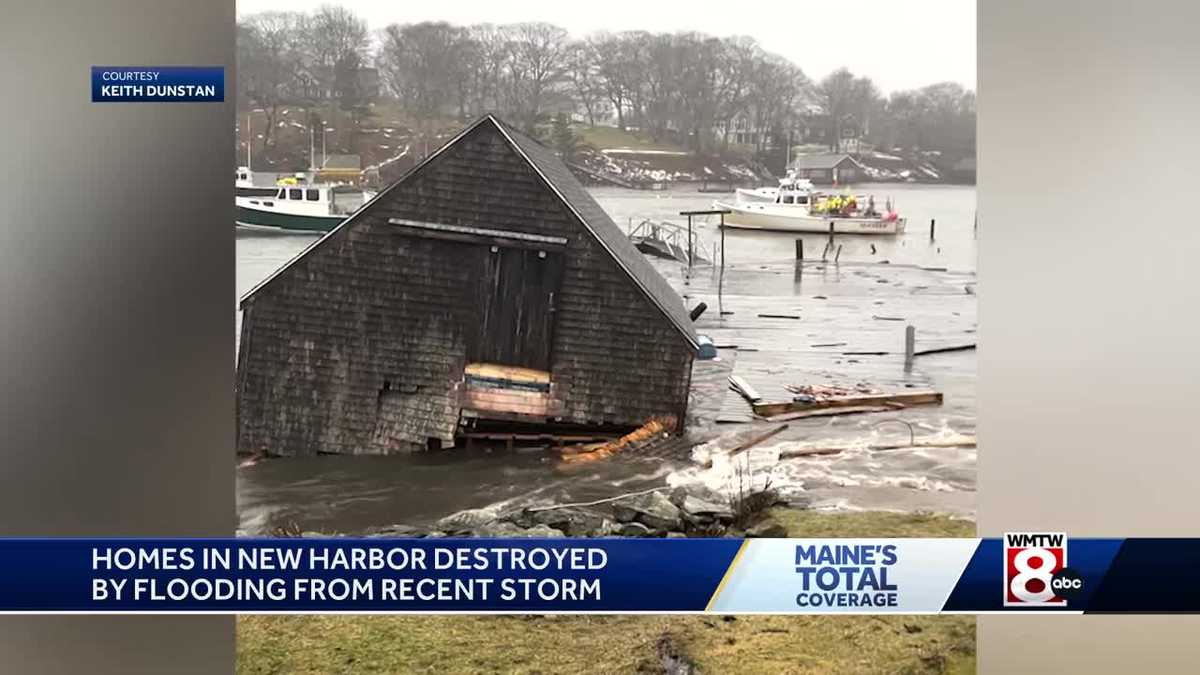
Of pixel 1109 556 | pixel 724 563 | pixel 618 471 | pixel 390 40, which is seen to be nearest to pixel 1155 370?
pixel 1109 556

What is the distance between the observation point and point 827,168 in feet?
9.91

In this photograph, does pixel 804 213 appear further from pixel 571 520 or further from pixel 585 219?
pixel 571 520

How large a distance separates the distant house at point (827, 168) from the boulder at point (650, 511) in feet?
4.26

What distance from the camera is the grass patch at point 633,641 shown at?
2969mm

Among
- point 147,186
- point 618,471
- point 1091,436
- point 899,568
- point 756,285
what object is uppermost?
point 147,186

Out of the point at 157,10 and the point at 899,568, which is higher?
the point at 157,10

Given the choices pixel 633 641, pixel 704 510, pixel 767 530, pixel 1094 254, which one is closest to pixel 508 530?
pixel 633 641

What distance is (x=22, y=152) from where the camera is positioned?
286cm

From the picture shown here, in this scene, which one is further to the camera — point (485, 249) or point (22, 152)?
point (485, 249)

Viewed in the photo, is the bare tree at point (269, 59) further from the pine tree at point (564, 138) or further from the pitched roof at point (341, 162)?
the pine tree at point (564, 138)

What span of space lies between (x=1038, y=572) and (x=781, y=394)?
1.10m

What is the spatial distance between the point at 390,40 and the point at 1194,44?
2860mm

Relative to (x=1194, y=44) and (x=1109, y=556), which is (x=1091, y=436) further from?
(x=1194, y=44)

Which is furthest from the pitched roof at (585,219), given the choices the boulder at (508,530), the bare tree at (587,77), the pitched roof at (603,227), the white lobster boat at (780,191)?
the boulder at (508,530)
